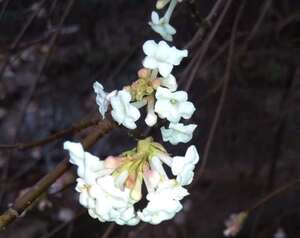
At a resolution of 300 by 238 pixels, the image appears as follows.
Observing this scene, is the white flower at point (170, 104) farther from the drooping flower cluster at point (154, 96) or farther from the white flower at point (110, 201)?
the white flower at point (110, 201)

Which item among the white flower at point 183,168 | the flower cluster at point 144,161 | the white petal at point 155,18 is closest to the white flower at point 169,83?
the flower cluster at point 144,161

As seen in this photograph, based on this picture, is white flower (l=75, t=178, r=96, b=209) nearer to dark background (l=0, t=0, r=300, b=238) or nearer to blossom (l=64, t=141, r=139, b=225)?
blossom (l=64, t=141, r=139, b=225)

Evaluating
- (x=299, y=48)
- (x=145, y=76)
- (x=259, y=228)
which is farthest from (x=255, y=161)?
(x=145, y=76)

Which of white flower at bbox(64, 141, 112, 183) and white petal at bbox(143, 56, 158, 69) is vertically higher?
white petal at bbox(143, 56, 158, 69)

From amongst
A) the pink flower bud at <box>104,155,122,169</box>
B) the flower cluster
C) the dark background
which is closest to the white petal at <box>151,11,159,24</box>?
the flower cluster

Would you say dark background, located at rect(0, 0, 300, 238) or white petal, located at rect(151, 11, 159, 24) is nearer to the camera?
white petal, located at rect(151, 11, 159, 24)

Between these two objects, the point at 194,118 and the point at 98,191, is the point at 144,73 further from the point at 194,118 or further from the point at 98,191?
the point at 194,118
